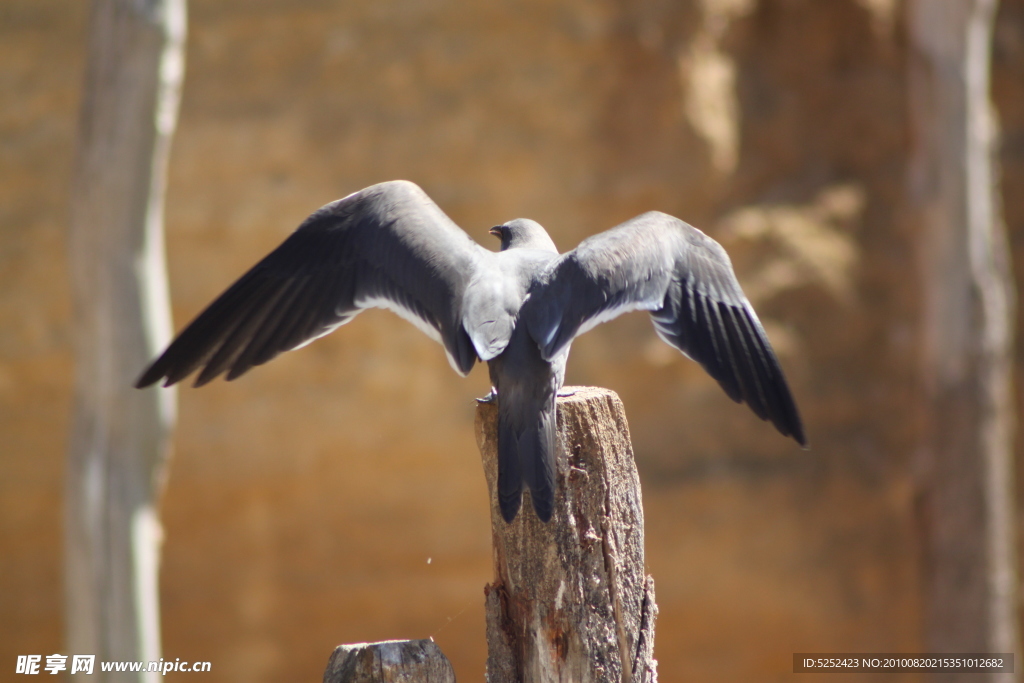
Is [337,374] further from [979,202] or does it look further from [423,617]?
[979,202]

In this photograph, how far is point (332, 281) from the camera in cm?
292

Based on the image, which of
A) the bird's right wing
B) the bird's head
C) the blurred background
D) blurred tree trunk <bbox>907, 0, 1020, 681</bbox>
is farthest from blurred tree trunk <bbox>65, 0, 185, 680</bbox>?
blurred tree trunk <bbox>907, 0, 1020, 681</bbox>

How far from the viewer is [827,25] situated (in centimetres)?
711

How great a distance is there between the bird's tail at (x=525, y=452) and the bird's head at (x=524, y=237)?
75 cm

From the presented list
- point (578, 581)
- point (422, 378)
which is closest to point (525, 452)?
point (578, 581)

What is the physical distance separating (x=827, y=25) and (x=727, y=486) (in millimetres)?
3352

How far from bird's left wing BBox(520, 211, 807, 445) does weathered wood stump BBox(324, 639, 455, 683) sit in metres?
0.87

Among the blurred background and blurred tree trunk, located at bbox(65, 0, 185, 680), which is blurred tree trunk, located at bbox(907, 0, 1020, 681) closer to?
the blurred background

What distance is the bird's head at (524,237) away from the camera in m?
3.11

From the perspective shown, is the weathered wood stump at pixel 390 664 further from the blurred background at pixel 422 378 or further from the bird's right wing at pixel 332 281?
the blurred background at pixel 422 378

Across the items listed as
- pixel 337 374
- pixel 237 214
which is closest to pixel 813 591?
pixel 337 374

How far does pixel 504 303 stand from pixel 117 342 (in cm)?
221

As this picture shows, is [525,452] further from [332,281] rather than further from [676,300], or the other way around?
[332,281]

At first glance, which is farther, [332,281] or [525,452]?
[332,281]
